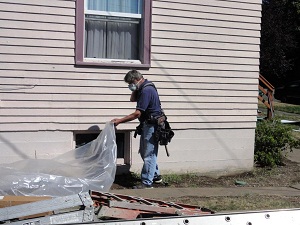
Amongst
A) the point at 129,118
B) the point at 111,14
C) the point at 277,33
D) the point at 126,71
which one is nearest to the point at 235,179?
the point at 129,118

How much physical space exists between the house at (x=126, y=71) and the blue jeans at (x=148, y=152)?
73 centimetres

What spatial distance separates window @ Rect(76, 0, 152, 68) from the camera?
737cm

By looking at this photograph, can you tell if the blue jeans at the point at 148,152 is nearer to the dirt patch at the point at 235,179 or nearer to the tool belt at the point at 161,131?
the tool belt at the point at 161,131

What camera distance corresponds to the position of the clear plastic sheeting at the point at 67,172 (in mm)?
5759

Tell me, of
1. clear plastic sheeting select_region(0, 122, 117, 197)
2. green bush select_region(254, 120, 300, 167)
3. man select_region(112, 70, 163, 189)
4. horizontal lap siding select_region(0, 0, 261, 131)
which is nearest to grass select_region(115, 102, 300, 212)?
green bush select_region(254, 120, 300, 167)

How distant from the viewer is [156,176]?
24.5 ft

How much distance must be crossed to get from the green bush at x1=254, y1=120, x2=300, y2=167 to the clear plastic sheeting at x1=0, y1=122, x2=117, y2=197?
3.47m

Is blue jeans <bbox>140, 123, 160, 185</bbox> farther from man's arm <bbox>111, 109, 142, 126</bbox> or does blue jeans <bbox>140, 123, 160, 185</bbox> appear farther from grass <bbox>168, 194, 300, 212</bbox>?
grass <bbox>168, 194, 300, 212</bbox>

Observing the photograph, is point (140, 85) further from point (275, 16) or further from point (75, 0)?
point (275, 16)

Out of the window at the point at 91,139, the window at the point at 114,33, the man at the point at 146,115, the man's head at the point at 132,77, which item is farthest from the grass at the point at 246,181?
the window at the point at 114,33

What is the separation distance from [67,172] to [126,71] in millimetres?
2053

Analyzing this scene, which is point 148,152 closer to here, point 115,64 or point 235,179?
point 115,64

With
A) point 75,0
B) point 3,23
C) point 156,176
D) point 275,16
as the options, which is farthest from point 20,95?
point 275,16

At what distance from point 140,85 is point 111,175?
1.35m
